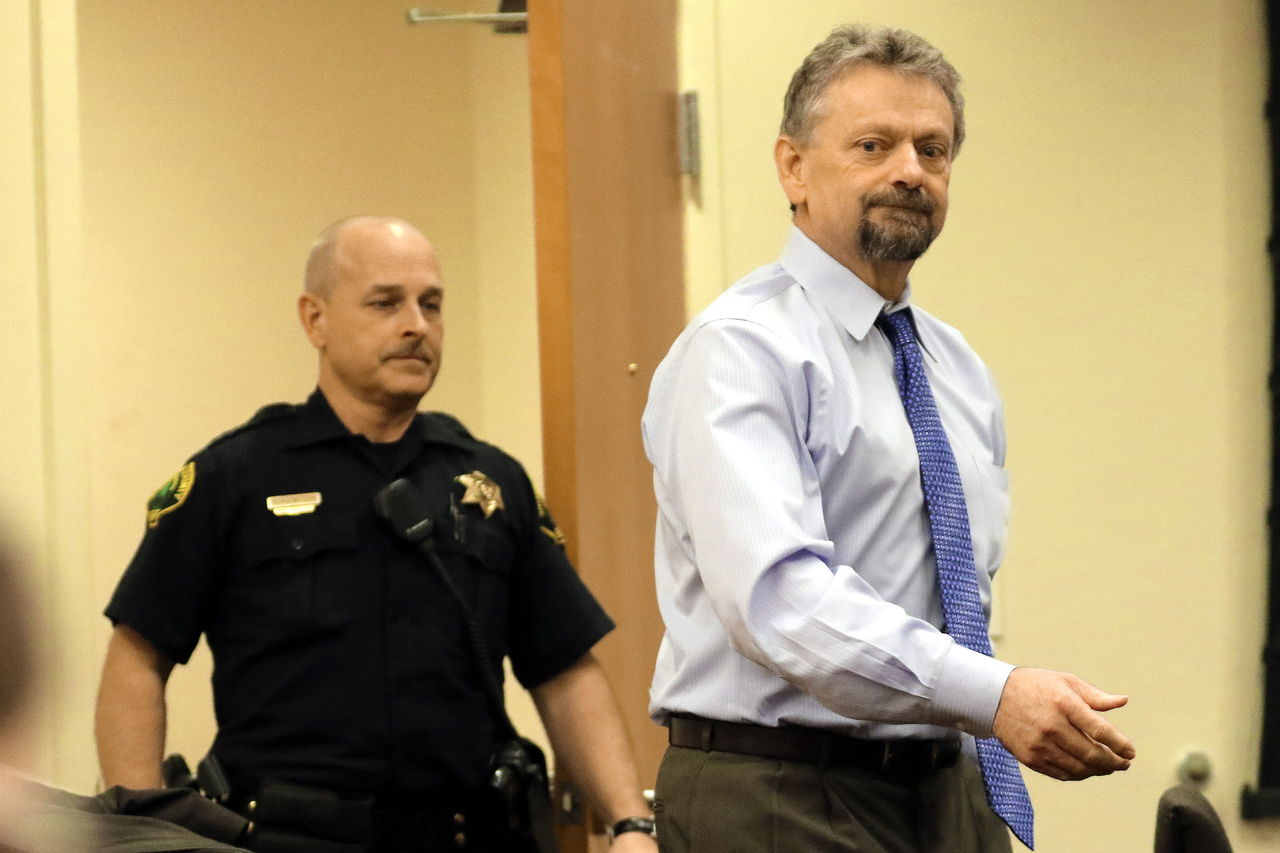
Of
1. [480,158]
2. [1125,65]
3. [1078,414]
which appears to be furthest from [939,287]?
[480,158]

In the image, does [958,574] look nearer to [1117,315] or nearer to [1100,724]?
[1100,724]

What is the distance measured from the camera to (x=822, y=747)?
5.03 ft

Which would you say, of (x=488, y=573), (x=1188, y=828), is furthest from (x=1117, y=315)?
(x=1188, y=828)

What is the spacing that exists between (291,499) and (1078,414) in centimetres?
132

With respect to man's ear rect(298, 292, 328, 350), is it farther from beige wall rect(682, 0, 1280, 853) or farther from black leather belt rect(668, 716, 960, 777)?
black leather belt rect(668, 716, 960, 777)

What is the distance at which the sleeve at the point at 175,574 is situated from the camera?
7.11ft

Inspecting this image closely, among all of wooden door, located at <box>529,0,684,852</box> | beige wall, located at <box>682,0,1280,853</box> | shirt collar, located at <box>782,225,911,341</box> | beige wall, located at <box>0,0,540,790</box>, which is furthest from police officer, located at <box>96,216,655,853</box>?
beige wall, located at <box>0,0,540,790</box>

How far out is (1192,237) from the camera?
2660 mm

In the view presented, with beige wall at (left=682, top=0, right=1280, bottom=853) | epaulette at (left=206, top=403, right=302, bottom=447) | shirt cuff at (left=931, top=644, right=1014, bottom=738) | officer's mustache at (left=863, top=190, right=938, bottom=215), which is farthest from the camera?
beige wall at (left=682, top=0, right=1280, bottom=853)

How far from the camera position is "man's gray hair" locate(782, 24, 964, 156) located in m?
1.71

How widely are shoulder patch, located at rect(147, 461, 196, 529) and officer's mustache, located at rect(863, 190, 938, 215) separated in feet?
3.57

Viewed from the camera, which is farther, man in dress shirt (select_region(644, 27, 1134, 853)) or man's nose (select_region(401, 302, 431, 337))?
man's nose (select_region(401, 302, 431, 337))

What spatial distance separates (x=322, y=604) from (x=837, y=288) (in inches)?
36.2

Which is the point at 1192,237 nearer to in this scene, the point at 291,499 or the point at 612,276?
the point at 612,276
